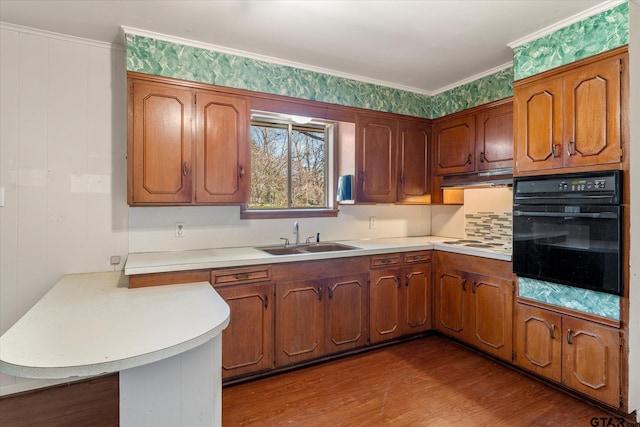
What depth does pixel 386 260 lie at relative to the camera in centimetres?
312

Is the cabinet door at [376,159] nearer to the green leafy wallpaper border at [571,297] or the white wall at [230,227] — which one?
the white wall at [230,227]

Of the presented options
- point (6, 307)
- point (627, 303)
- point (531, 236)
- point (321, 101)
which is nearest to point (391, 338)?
point (531, 236)

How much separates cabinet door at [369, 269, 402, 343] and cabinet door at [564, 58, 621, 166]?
1629 mm

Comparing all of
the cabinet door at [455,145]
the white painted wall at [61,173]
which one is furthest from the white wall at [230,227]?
the cabinet door at [455,145]

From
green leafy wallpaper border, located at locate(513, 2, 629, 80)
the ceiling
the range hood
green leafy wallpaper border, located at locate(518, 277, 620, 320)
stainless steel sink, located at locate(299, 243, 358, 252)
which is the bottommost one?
green leafy wallpaper border, located at locate(518, 277, 620, 320)

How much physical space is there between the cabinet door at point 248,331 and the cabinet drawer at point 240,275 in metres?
0.04

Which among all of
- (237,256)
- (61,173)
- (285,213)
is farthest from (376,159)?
(61,173)

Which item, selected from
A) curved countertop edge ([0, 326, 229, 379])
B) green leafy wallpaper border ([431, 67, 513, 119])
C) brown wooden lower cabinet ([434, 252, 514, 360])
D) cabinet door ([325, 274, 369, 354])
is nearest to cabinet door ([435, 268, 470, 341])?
brown wooden lower cabinet ([434, 252, 514, 360])

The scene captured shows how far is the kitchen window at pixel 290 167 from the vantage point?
3219mm

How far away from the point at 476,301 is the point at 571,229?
102 centimetres

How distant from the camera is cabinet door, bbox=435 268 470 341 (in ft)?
10.2

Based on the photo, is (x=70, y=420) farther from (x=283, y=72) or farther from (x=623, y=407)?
(x=623, y=407)

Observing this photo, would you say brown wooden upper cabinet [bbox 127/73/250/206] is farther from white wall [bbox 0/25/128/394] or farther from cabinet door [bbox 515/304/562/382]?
cabinet door [bbox 515/304/562/382]

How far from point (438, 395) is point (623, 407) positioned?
41.6 inches
